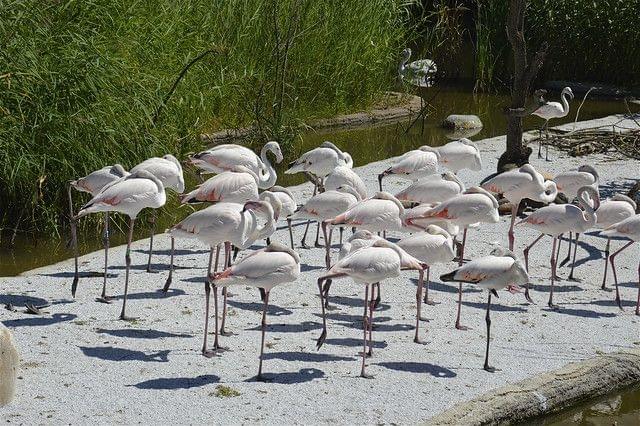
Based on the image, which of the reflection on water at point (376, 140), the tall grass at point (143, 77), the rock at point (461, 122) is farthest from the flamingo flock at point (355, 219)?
the rock at point (461, 122)

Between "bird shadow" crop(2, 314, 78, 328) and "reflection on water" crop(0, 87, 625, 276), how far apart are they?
5.67ft

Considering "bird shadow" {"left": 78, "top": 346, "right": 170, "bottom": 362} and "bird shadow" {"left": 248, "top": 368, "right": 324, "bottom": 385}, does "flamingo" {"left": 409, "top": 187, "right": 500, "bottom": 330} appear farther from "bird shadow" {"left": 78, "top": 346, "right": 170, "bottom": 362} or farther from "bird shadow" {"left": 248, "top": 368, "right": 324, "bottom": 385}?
"bird shadow" {"left": 78, "top": 346, "right": 170, "bottom": 362}

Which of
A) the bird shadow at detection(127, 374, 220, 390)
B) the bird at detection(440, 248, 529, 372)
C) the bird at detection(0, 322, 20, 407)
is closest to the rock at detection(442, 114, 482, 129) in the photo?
the bird at detection(440, 248, 529, 372)

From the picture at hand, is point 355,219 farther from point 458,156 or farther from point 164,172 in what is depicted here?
point 458,156

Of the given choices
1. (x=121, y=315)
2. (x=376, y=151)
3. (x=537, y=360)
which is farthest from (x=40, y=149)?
(x=376, y=151)

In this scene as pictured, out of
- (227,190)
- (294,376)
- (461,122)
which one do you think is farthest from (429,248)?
(461,122)

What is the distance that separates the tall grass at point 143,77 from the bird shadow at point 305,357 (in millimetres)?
3214

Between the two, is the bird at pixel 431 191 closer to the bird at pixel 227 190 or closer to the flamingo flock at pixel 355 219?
the flamingo flock at pixel 355 219

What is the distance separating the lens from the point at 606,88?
727 inches

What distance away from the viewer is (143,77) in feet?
33.3

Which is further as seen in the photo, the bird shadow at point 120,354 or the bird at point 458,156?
the bird at point 458,156

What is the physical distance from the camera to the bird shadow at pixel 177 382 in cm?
559

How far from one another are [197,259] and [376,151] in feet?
19.9

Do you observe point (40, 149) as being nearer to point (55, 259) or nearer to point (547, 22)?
point (55, 259)
